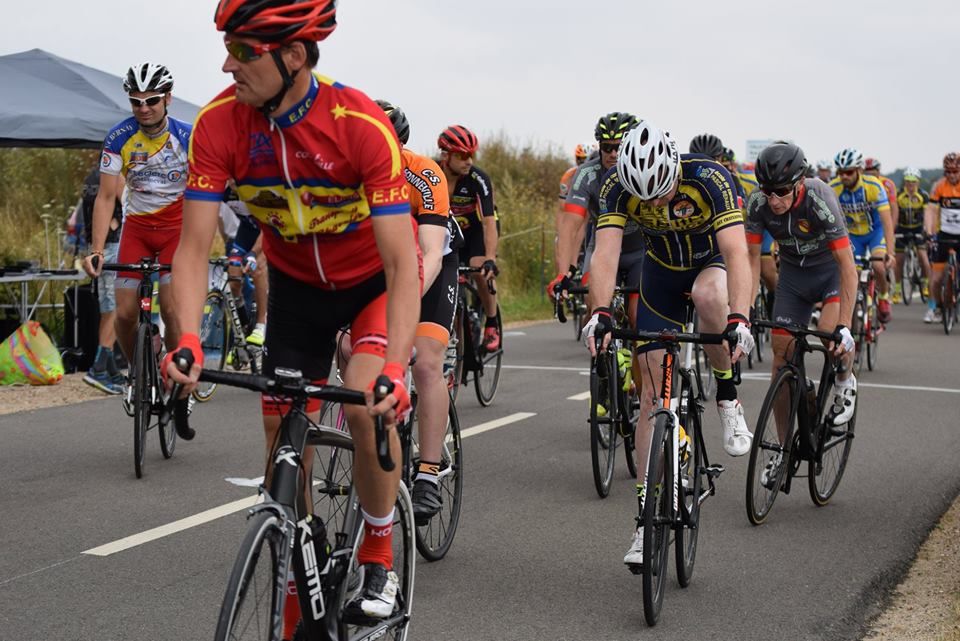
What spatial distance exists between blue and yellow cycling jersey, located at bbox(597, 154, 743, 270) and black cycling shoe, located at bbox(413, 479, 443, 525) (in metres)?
1.52

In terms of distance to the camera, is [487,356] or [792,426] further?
[487,356]

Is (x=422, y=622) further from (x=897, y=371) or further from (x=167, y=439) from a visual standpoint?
(x=897, y=371)

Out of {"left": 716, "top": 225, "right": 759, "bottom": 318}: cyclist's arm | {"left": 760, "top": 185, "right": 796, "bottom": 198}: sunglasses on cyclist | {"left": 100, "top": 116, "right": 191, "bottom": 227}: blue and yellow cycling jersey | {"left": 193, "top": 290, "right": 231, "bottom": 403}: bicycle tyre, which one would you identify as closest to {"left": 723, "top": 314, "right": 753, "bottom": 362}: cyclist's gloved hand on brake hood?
{"left": 716, "top": 225, "right": 759, "bottom": 318}: cyclist's arm

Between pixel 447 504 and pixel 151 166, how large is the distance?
350 cm

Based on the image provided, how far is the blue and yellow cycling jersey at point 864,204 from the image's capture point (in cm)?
1327

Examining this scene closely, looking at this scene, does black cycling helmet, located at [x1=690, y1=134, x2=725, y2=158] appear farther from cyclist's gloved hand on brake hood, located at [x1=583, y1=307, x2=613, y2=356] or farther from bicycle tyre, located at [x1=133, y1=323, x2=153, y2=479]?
cyclist's gloved hand on brake hood, located at [x1=583, y1=307, x2=613, y2=356]

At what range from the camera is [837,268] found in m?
7.73

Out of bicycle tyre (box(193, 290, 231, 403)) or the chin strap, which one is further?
bicycle tyre (box(193, 290, 231, 403))

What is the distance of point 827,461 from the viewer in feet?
24.3

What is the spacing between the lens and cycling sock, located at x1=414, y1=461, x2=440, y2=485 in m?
5.68

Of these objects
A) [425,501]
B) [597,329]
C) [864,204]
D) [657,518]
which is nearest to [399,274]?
[597,329]

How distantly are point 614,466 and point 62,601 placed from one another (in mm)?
4006

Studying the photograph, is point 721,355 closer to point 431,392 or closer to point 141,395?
point 431,392

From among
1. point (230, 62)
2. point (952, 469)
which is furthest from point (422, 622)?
point (952, 469)
